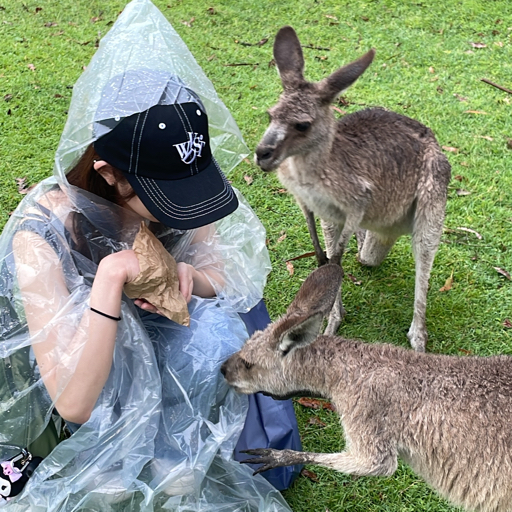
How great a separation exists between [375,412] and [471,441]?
1.03 feet

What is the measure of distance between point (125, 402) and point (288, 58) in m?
1.61

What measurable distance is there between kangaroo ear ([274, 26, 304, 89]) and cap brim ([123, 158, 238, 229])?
79cm

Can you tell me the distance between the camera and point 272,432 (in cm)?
215

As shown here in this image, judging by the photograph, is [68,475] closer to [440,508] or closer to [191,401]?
[191,401]

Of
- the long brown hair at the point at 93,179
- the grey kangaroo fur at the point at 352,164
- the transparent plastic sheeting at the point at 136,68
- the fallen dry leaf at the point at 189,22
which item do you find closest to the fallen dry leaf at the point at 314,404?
the grey kangaroo fur at the point at 352,164

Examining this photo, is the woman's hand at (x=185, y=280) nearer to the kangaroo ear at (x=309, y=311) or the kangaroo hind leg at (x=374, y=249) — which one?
the kangaroo ear at (x=309, y=311)

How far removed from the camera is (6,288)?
1800 millimetres

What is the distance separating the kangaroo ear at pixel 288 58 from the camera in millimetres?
2467

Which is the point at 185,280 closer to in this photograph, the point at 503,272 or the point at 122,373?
the point at 122,373

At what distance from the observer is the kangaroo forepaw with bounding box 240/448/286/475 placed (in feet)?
6.33

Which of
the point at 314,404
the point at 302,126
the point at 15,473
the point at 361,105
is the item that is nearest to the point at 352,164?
the point at 302,126

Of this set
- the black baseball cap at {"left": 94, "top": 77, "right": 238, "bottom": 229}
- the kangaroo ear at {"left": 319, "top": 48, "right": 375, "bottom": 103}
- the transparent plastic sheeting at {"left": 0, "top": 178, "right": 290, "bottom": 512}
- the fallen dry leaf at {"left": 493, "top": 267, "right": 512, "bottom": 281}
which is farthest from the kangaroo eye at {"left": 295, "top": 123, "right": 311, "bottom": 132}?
the fallen dry leaf at {"left": 493, "top": 267, "right": 512, "bottom": 281}

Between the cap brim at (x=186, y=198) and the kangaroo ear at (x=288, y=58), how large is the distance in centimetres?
79

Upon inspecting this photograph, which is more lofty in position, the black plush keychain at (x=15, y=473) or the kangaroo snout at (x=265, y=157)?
the kangaroo snout at (x=265, y=157)
